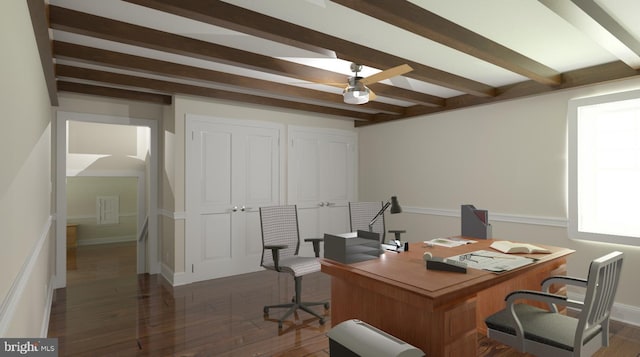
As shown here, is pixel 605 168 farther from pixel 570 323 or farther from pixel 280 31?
pixel 280 31

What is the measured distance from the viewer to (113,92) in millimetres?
4488

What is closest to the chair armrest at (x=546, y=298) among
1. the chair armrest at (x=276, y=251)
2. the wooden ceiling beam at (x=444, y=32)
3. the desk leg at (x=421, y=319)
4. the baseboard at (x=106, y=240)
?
the desk leg at (x=421, y=319)

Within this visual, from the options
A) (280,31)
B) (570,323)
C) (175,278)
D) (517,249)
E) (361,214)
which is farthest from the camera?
(361,214)

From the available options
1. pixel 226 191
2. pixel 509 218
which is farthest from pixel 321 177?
pixel 509 218

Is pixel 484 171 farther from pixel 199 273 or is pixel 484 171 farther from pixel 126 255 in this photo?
pixel 126 255

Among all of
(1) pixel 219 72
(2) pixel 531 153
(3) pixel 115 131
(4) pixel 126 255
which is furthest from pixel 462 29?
(4) pixel 126 255

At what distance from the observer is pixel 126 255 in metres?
7.05

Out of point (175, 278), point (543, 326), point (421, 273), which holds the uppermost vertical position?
point (421, 273)

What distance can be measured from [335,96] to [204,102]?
6.06 ft

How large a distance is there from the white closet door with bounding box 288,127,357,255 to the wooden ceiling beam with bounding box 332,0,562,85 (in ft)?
11.0

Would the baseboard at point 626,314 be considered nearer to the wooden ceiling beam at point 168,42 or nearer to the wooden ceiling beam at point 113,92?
the wooden ceiling beam at point 168,42

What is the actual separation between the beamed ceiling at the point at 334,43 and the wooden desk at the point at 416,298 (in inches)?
64.9

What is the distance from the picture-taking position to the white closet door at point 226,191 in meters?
4.77

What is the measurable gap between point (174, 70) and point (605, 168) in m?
4.69
